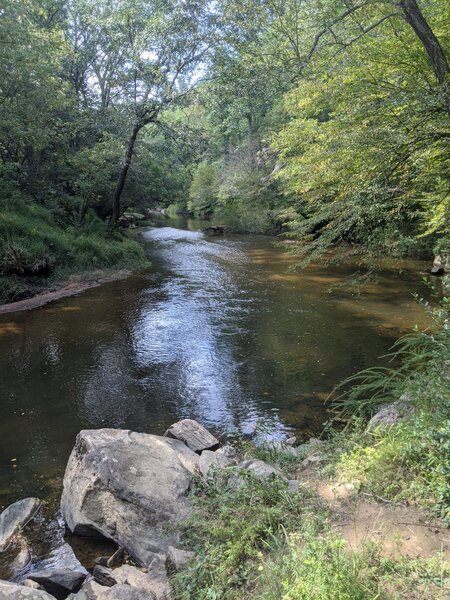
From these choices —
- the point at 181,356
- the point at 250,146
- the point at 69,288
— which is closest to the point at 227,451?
the point at 181,356

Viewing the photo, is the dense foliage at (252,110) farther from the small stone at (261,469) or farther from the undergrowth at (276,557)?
the undergrowth at (276,557)

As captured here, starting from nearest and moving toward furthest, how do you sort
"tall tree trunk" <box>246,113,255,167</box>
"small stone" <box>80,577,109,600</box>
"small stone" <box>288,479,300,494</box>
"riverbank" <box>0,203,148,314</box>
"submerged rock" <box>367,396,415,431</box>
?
1. "small stone" <box>80,577,109,600</box>
2. "small stone" <box>288,479,300,494</box>
3. "submerged rock" <box>367,396,415,431</box>
4. "riverbank" <box>0,203,148,314</box>
5. "tall tree trunk" <box>246,113,255,167</box>

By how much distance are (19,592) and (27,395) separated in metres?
4.35

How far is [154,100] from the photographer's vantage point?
17.0m

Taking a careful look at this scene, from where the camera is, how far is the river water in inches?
236

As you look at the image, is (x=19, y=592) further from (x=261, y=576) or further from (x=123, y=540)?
(x=261, y=576)

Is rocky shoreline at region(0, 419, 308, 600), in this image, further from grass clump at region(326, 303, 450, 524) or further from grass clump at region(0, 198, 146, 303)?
grass clump at region(0, 198, 146, 303)

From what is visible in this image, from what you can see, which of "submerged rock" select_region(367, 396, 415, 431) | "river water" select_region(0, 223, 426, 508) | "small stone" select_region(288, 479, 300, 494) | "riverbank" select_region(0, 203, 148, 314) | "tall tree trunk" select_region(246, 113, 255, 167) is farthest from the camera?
"tall tree trunk" select_region(246, 113, 255, 167)

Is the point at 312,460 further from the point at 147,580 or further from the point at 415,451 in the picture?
the point at 147,580

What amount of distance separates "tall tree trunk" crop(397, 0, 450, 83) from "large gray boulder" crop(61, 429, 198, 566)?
229 inches

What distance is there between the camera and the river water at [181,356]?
598cm

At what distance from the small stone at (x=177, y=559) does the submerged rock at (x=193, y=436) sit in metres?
1.78

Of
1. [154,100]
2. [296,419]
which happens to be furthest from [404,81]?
[154,100]

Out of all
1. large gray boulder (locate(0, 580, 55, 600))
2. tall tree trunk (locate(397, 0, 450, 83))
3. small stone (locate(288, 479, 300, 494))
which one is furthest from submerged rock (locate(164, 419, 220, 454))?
tall tree trunk (locate(397, 0, 450, 83))
